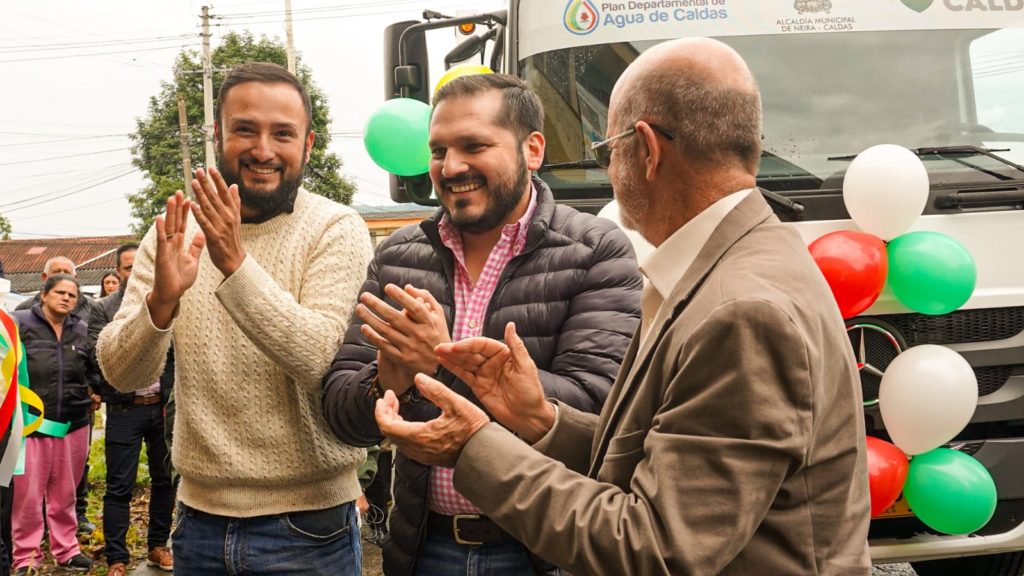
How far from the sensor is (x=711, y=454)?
4.72 feet

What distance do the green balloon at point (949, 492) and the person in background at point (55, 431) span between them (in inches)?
203

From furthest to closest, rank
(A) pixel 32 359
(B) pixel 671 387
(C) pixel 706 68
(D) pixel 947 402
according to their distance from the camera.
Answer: (A) pixel 32 359 < (D) pixel 947 402 < (C) pixel 706 68 < (B) pixel 671 387

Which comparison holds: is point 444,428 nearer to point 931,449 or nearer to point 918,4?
point 931,449

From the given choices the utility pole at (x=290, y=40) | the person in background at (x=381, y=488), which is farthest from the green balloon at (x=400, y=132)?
the utility pole at (x=290, y=40)

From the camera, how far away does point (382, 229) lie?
135ft

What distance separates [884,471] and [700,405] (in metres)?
2.43

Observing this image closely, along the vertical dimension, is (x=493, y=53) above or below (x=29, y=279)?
above

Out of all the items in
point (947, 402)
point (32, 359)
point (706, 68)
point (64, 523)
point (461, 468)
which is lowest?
point (64, 523)

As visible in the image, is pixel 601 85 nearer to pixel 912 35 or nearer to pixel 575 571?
pixel 912 35

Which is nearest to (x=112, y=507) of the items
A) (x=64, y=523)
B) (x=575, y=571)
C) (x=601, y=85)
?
(x=64, y=523)

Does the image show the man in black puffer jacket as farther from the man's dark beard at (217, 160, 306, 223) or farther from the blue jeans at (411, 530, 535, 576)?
the man's dark beard at (217, 160, 306, 223)

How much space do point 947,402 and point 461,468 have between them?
98.4 inches

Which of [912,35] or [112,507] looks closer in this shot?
[912,35]

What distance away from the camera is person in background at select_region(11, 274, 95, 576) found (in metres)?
6.21
